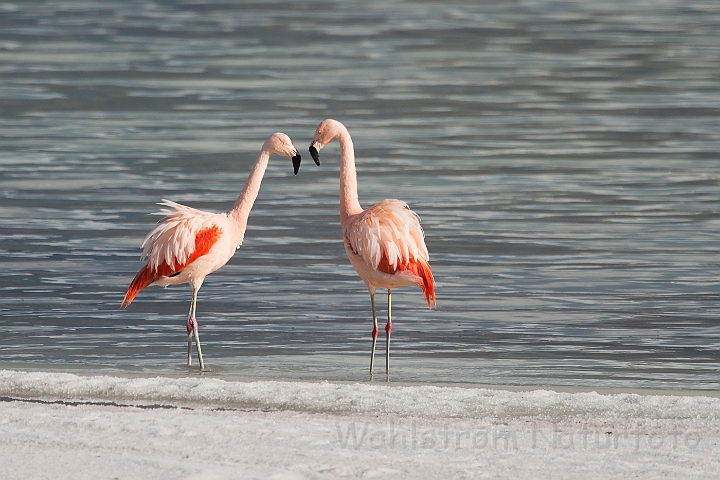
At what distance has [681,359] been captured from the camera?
8.44m

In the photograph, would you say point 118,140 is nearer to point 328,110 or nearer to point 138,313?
point 328,110

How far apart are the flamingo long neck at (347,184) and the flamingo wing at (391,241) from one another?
1.02 feet

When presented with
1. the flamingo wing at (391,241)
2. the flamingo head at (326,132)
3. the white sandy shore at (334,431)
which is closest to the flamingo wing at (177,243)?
the flamingo head at (326,132)

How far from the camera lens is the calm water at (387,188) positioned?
351 inches

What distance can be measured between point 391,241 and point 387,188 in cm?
679

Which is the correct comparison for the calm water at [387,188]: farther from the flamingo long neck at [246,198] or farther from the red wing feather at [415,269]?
the flamingo long neck at [246,198]

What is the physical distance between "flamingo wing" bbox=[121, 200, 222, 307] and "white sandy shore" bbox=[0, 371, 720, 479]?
1185 millimetres

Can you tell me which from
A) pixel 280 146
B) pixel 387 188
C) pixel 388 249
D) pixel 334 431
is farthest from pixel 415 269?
pixel 387 188

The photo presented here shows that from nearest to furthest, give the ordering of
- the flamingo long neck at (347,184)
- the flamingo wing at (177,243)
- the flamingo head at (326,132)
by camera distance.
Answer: the flamingo wing at (177,243) → the flamingo long neck at (347,184) → the flamingo head at (326,132)

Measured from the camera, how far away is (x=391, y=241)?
320 inches

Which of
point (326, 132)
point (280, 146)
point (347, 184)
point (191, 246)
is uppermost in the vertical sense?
point (326, 132)

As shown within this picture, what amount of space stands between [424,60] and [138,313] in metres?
16.9

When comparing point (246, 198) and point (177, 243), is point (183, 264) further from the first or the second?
point (246, 198)

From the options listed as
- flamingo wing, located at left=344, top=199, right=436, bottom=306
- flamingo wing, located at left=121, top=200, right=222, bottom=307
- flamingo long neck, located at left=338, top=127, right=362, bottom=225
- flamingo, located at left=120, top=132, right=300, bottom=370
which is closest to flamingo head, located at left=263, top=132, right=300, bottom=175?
flamingo, located at left=120, top=132, right=300, bottom=370
